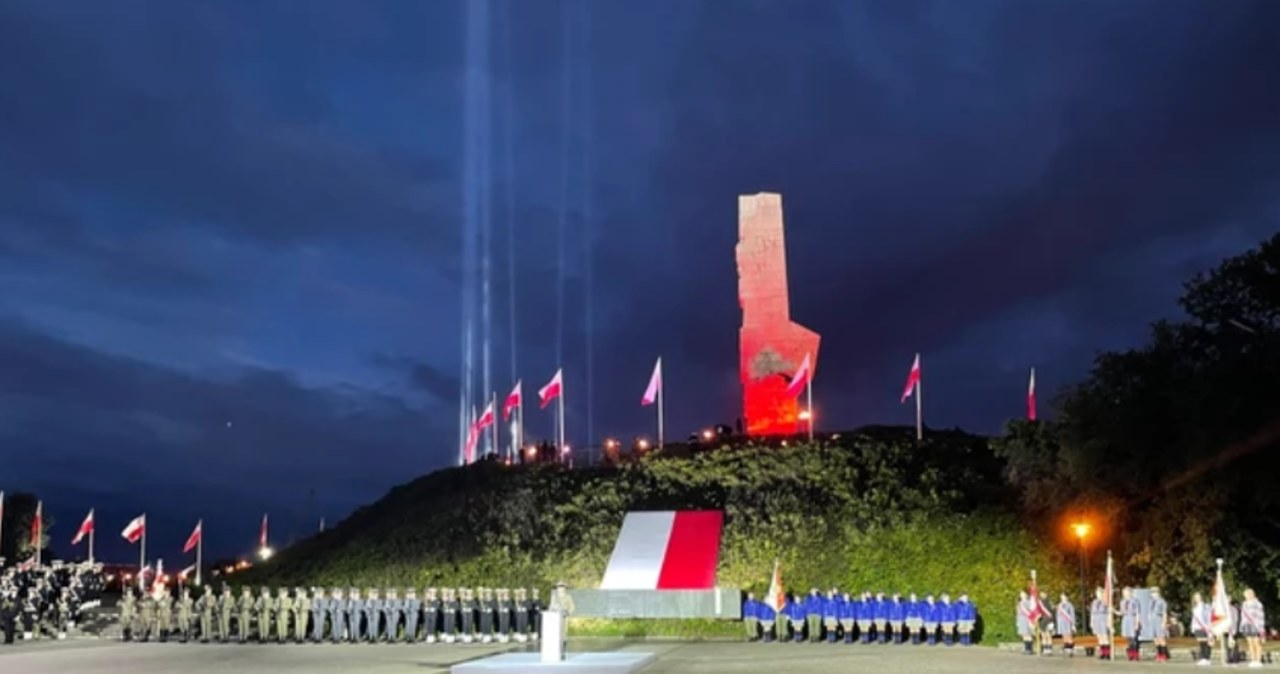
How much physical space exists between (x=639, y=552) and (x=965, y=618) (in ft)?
29.1

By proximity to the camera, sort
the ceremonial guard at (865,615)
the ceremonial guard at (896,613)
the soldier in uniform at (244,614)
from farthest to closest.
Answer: the soldier in uniform at (244,614) < the ceremonial guard at (865,615) < the ceremonial guard at (896,613)

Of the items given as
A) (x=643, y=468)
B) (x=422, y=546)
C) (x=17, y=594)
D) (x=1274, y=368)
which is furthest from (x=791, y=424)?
(x=17, y=594)

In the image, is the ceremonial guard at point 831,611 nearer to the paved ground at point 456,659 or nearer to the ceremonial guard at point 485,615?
the paved ground at point 456,659

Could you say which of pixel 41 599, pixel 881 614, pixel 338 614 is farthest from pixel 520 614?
pixel 41 599

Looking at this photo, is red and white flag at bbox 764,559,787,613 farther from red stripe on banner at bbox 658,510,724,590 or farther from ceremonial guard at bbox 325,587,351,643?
ceremonial guard at bbox 325,587,351,643

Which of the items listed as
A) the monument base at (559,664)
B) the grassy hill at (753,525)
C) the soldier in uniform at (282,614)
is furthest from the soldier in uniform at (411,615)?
the monument base at (559,664)

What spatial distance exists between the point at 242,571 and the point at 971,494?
2238 cm

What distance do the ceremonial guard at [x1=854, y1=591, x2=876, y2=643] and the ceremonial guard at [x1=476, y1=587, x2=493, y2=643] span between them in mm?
8488

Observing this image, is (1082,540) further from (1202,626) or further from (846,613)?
(846,613)

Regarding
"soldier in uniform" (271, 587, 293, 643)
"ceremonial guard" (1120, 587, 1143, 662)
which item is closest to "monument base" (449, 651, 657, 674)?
"ceremonial guard" (1120, 587, 1143, 662)

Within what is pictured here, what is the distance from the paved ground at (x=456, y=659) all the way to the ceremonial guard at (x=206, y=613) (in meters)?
1.63

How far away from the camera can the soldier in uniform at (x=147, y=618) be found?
30500mm

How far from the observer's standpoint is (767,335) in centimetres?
4075

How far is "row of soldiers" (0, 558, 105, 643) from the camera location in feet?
99.6
